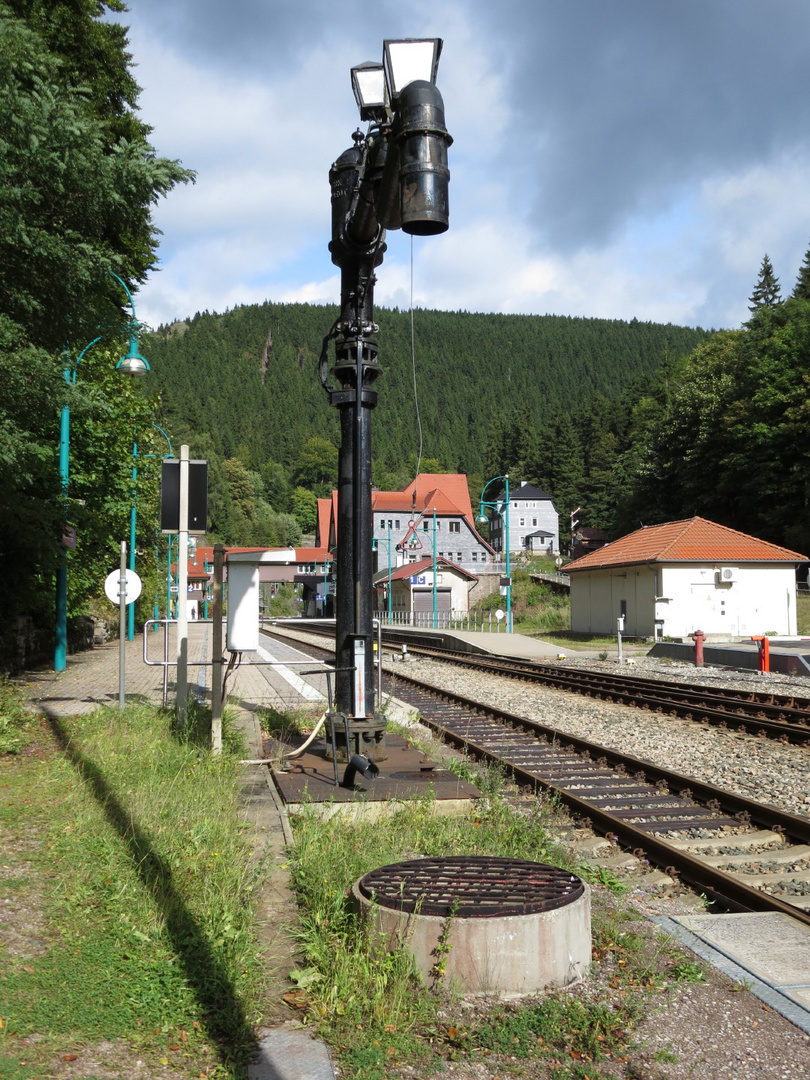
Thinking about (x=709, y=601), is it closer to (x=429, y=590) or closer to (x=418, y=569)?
(x=418, y=569)

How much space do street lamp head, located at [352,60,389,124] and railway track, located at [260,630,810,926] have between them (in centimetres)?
625

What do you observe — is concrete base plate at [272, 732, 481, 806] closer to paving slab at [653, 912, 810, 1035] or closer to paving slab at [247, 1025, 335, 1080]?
paving slab at [653, 912, 810, 1035]

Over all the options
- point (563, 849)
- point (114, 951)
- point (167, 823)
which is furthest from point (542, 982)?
point (167, 823)

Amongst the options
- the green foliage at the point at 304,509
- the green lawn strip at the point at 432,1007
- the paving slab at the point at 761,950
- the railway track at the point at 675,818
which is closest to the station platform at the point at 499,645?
the railway track at the point at 675,818

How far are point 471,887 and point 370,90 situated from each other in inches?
275

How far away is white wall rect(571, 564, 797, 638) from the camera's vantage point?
34344 mm

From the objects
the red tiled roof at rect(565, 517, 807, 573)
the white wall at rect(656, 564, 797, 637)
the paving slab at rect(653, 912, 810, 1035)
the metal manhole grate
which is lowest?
the paving slab at rect(653, 912, 810, 1035)

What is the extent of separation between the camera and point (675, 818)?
8102 mm

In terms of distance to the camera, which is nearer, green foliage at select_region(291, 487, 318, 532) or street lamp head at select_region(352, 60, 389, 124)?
street lamp head at select_region(352, 60, 389, 124)

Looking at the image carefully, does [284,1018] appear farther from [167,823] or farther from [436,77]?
[436,77]

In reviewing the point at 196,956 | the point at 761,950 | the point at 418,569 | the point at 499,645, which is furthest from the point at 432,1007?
the point at 418,569

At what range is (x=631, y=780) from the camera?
959cm

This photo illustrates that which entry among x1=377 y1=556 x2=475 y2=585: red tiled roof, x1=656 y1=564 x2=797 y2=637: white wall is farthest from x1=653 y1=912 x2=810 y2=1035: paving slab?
x1=377 y1=556 x2=475 y2=585: red tiled roof

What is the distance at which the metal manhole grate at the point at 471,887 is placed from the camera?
4527 millimetres
